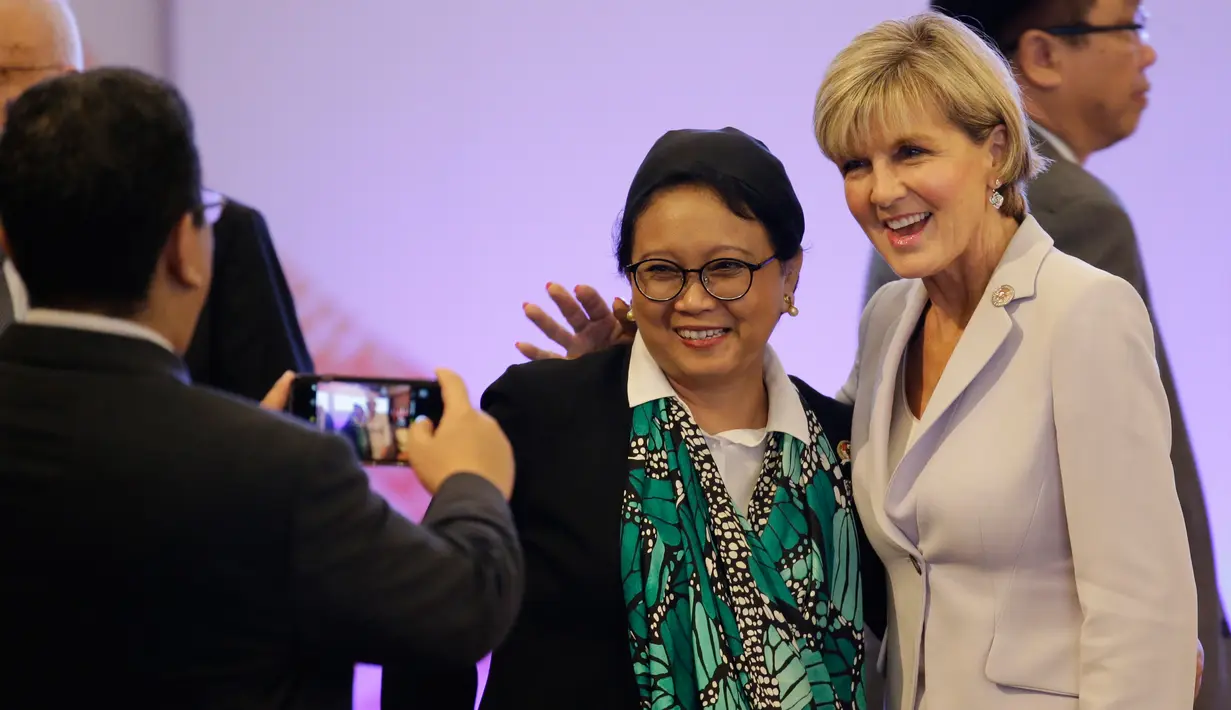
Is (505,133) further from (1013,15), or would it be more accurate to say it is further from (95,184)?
(95,184)

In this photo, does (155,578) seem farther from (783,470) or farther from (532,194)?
(532,194)

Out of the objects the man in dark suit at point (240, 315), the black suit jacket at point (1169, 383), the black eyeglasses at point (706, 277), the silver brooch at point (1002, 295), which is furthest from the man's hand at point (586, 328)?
the black suit jacket at point (1169, 383)

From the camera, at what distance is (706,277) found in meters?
1.93

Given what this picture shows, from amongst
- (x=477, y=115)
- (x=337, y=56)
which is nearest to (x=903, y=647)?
(x=477, y=115)

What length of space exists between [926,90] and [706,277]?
0.41 meters

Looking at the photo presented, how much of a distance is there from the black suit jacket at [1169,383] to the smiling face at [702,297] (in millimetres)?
573

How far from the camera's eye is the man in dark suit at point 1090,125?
2.20 metres

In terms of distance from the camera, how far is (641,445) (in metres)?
1.92

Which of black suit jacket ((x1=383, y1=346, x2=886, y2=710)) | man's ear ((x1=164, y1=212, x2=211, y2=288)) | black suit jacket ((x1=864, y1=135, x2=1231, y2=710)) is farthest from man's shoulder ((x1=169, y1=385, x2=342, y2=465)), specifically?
black suit jacket ((x1=864, y1=135, x2=1231, y2=710))

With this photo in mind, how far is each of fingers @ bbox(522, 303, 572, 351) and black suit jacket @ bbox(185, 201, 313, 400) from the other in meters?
0.39

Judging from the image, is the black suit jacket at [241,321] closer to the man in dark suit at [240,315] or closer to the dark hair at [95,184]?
the man in dark suit at [240,315]

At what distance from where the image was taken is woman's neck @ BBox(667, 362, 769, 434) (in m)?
2.01

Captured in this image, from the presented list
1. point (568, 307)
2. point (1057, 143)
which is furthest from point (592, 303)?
point (1057, 143)

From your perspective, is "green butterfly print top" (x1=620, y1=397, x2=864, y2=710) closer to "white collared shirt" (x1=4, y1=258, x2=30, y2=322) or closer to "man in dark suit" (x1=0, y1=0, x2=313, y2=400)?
"man in dark suit" (x1=0, y1=0, x2=313, y2=400)
